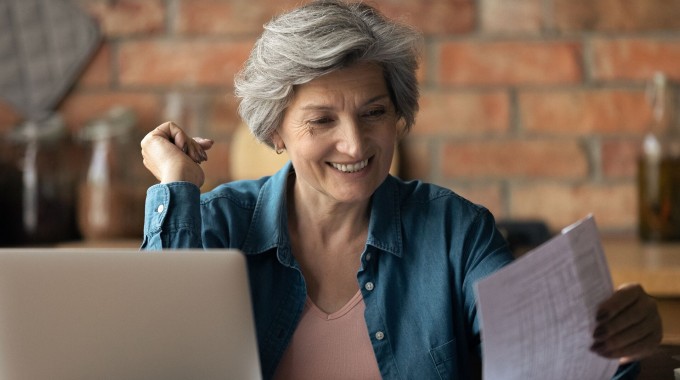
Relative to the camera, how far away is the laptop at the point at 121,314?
100 cm

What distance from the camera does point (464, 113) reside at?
2.53 m

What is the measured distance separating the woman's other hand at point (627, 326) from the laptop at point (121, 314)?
404 mm

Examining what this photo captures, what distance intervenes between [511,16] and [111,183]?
110 centimetres

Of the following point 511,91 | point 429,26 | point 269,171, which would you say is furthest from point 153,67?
point 511,91

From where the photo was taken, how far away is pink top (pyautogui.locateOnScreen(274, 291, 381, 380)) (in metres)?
1.44

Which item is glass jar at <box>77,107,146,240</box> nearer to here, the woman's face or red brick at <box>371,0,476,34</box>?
red brick at <box>371,0,476,34</box>

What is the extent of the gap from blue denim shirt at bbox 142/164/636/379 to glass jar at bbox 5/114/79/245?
1.09m

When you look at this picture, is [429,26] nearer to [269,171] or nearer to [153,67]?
[269,171]

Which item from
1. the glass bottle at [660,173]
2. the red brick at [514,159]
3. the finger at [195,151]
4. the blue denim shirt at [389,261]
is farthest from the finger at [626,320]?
the red brick at [514,159]

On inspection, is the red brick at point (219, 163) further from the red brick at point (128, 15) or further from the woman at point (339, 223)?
the woman at point (339, 223)

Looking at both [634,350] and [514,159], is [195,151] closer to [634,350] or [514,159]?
[634,350]

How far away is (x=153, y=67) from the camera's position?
2.61 m

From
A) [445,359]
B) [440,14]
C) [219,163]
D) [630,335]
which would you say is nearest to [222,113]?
[219,163]

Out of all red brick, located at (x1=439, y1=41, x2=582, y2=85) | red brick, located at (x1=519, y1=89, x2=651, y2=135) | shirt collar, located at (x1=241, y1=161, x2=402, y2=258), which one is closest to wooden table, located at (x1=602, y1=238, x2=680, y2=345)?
red brick, located at (x1=519, y1=89, x2=651, y2=135)
